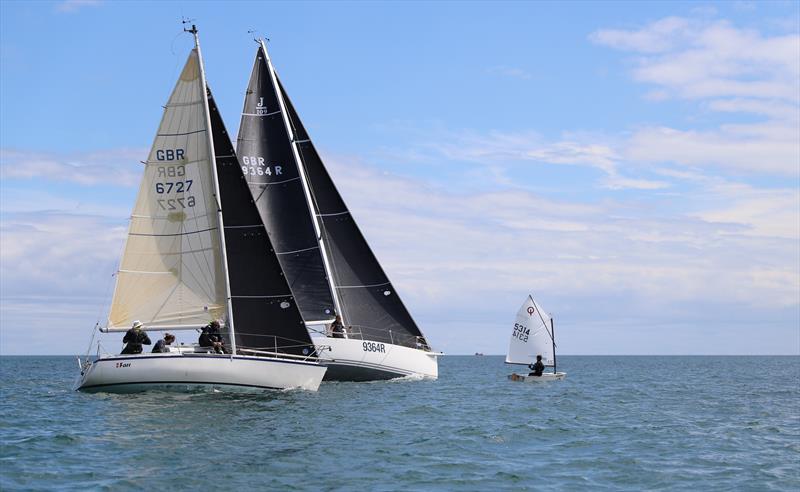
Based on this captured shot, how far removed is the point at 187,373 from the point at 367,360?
11084 millimetres

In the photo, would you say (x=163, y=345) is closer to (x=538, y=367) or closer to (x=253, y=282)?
(x=253, y=282)

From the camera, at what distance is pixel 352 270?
136ft

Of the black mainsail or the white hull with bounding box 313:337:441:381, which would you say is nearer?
the white hull with bounding box 313:337:441:381

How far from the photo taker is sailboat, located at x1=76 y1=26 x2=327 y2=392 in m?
30.8

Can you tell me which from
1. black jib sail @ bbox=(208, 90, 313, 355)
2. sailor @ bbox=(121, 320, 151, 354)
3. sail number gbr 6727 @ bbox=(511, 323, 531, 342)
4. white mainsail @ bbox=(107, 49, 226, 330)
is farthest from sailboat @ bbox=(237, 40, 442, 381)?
sail number gbr 6727 @ bbox=(511, 323, 531, 342)

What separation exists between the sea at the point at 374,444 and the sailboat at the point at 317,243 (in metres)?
5.40

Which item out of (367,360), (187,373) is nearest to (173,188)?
(187,373)

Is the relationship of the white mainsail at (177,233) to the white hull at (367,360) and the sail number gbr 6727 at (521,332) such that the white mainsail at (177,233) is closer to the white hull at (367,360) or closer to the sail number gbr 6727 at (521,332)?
the white hull at (367,360)

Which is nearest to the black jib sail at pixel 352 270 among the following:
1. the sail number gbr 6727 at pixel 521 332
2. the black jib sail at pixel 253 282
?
the black jib sail at pixel 253 282

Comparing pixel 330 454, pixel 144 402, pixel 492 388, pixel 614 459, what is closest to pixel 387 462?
pixel 330 454

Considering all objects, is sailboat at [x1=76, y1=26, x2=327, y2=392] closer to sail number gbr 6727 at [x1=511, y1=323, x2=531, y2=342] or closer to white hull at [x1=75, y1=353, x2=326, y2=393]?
white hull at [x1=75, y1=353, x2=326, y2=393]

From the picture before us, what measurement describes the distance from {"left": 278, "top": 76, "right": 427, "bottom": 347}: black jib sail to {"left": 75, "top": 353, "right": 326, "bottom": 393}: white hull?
10.4m

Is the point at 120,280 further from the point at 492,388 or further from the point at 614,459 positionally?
the point at 492,388

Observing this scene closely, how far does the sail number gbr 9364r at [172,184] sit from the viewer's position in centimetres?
3145
